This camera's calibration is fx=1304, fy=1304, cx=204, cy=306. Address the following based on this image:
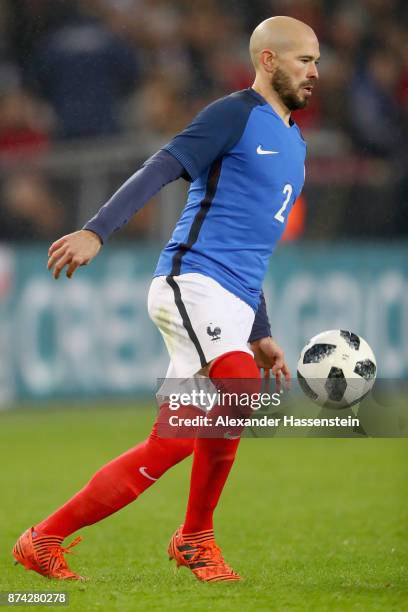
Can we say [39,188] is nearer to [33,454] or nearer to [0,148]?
[0,148]

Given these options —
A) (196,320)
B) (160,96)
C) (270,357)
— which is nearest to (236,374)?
(196,320)

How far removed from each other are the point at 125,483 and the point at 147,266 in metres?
5.58

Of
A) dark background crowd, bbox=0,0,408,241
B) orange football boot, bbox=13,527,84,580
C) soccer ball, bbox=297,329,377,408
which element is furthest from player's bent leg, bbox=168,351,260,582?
dark background crowd, bbox=0,0,408,241

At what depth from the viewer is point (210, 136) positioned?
160 inches

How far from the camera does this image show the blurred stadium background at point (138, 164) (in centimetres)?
952

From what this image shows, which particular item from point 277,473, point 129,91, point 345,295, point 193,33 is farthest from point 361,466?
point 193,33

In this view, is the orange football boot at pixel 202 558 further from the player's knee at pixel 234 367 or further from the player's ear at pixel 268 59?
the player's ear at pixel 268 59

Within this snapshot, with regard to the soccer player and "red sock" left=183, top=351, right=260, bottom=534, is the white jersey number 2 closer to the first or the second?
the soccer player

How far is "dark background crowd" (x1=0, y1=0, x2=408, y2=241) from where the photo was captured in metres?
9.81

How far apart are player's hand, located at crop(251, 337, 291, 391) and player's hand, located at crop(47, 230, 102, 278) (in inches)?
39.8

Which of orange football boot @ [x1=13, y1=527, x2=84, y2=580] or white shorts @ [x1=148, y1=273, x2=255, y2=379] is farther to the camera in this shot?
orange football boot @ [x1=13, y1=527, x2=84, y2=580]

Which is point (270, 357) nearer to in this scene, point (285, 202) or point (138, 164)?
point (285, 202)

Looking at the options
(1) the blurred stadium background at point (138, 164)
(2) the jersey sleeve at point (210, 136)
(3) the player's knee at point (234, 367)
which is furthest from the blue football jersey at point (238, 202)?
(1) the blurred stadium background at point (138, 164)

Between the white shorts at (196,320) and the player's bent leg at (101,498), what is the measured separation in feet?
0.83
